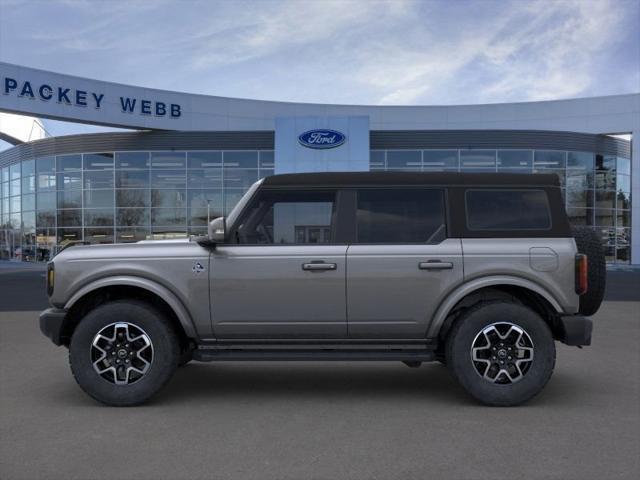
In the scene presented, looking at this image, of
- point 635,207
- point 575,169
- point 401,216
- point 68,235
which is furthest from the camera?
point 635,207

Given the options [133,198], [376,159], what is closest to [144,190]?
[133,198]

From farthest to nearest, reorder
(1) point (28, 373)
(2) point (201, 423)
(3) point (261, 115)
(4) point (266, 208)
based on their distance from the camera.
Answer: (3) point (261, 115) → (1) point (28, 373) → (4) point (266, 208) → (2) point (201, 423)

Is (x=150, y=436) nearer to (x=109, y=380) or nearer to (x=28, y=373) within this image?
(x=109, y=380)

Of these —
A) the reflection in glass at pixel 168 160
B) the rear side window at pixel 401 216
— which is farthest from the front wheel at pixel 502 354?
the reflection in glass at pixel 168 160

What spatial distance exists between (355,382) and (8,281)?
17376 millimetres

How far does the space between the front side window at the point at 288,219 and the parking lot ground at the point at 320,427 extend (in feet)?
4.58

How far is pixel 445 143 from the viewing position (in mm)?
26156

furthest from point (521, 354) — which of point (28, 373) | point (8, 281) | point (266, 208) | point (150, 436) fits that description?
point (8, 281)

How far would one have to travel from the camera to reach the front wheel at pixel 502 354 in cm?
436

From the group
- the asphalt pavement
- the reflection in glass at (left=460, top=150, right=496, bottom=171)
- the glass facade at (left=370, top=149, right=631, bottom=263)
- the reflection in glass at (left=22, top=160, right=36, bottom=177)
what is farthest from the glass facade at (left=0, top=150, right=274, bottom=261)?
the asphalt pavement

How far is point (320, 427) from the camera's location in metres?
3.92

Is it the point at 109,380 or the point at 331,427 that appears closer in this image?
the point at 331,427

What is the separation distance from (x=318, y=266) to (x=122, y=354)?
1782 millimetres

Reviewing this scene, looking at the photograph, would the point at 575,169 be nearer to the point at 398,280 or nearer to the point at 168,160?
the point at 168,160
